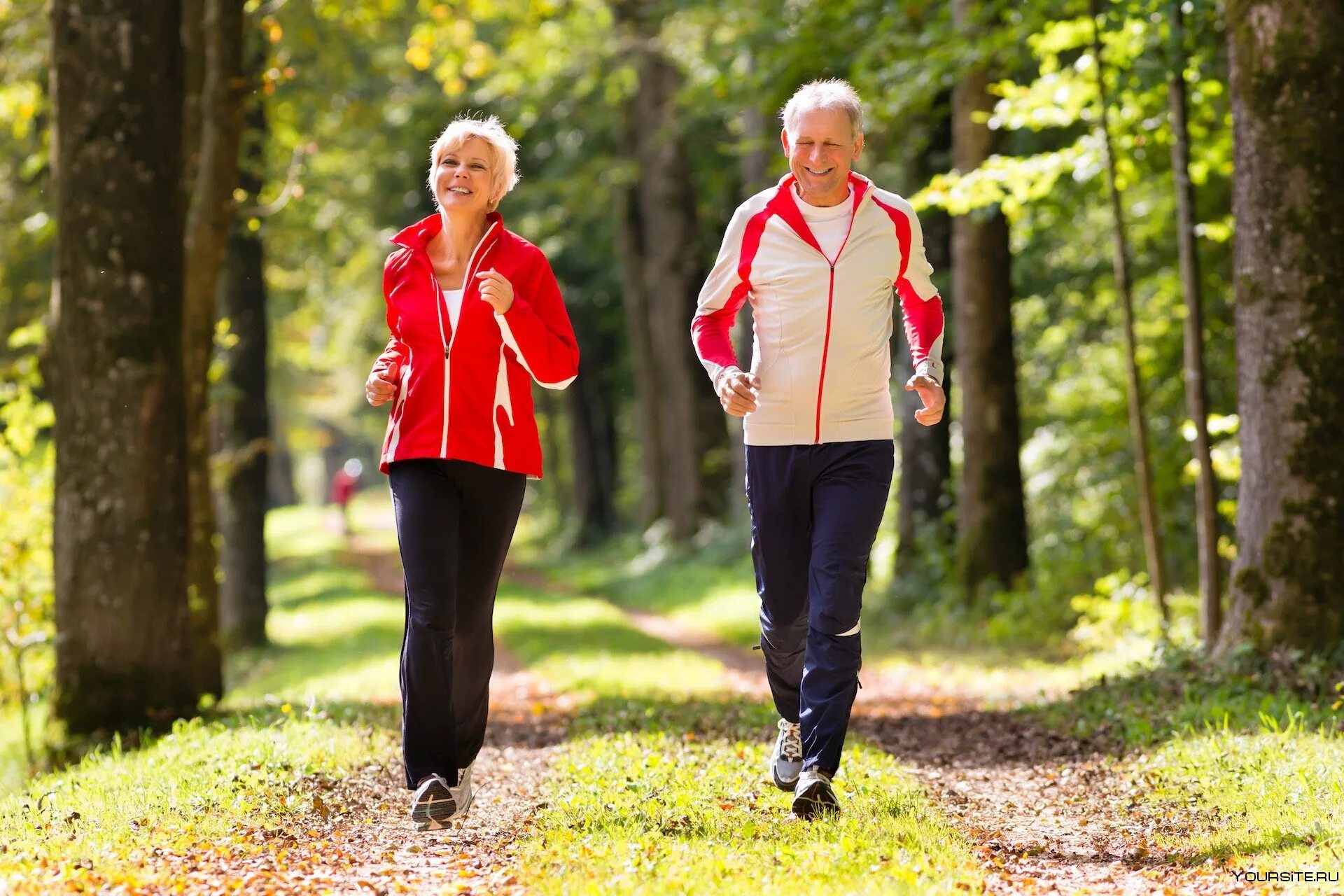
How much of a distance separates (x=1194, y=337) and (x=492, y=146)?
605cm

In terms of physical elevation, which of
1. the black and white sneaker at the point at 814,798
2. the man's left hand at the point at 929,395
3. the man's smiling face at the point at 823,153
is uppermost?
the man's smiling face at the point at 823,153

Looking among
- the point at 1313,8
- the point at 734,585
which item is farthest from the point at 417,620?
the point at 734,585

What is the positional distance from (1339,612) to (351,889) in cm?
576

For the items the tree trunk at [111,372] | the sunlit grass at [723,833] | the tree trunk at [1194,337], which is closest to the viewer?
the sunlit grass at [723,833]

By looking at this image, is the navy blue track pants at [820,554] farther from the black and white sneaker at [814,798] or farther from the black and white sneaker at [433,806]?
the black and white sneaker at [433,806]

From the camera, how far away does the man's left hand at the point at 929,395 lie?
556 cm

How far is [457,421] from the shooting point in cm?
539

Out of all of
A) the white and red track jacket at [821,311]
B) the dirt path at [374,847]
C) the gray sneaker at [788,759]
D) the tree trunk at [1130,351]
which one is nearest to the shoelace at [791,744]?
the gray sneaker at [788,759]

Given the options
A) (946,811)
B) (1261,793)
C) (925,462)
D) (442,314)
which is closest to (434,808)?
(442,314)

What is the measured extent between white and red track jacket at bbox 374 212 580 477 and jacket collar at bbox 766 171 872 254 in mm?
907

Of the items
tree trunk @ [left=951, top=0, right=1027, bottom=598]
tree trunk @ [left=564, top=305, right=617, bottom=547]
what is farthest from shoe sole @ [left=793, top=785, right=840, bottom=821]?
tree trunk @ [left=564, top=305, right=617, bottom=547]

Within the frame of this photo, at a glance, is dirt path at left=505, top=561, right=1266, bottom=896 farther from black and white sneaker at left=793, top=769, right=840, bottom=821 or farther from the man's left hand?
the man's left hand

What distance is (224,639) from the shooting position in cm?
1794

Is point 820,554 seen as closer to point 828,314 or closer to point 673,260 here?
point 828,314
